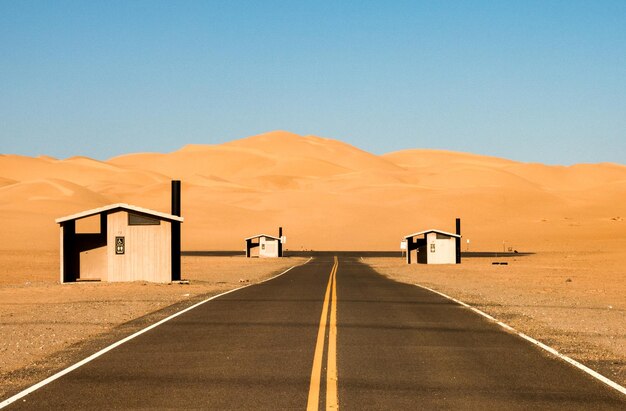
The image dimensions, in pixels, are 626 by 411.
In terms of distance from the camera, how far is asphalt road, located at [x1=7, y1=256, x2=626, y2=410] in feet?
33.0

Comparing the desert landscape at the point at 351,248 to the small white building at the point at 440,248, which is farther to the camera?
the small white building at the point at 440,248

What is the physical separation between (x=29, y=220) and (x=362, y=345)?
13925 cm

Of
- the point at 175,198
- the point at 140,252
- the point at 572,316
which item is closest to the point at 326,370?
the point at 572,316

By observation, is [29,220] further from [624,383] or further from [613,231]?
[624,383]

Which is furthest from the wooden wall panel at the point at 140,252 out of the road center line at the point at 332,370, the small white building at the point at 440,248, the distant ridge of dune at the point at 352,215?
the distant ridge of dune at the point at 352,215

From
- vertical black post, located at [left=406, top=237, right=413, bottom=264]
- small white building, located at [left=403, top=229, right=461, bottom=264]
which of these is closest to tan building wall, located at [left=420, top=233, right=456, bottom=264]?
small white building, located at [left=403, top=229, right=461, bottom=264]

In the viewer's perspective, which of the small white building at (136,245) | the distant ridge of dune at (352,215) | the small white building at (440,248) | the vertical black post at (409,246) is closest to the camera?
the small white building at (136,245)

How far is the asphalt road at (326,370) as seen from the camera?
33.0ft

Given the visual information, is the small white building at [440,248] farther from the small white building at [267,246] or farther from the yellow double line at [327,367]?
the yellow double line at [327,367]

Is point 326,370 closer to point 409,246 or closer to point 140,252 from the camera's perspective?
point 140,252

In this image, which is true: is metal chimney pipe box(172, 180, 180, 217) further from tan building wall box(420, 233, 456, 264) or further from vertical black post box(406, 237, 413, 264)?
vertical black post box(406, 237, 413, 264)

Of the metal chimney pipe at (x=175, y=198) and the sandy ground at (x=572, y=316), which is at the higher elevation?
the metal chimney pipe at (x=175, y=198)

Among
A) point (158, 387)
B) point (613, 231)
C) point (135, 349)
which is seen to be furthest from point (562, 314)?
point (613, 231)

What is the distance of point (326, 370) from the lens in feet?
40.1
